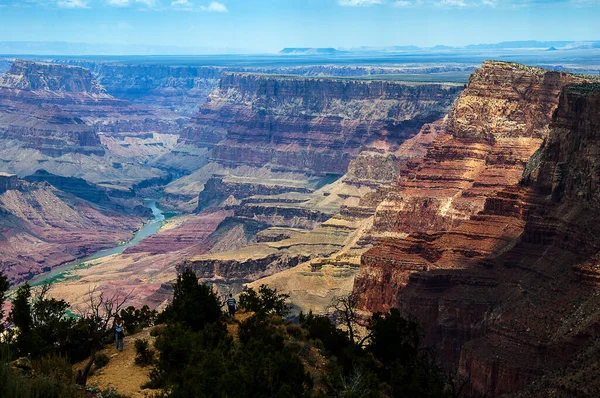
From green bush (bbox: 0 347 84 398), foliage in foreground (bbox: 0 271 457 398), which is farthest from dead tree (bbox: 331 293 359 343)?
green bush (bbox: 0 347 84 398)

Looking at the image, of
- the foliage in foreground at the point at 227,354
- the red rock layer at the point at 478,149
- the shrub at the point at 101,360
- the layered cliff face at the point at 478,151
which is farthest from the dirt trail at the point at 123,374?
the red rock layer at the point at 478,149

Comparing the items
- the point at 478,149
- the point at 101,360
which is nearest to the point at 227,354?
the point at 101,360

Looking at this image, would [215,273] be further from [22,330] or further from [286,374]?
[286,374]

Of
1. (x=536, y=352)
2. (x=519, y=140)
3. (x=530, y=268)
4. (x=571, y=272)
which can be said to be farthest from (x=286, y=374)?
(x=519, y=140)

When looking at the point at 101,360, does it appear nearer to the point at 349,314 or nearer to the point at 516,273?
the point at 516,273

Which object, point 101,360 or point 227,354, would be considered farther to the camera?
point 101,360
